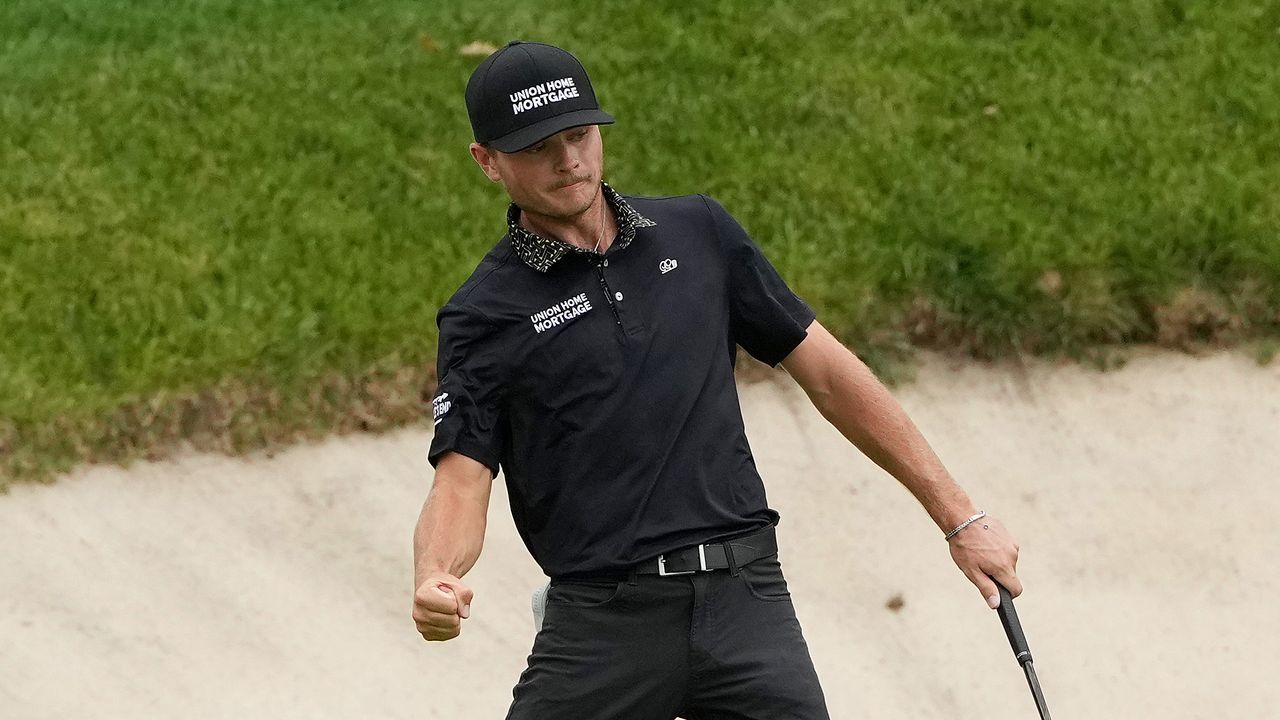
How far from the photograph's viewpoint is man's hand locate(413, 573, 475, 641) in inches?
151

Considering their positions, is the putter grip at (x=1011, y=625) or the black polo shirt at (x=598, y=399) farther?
the putter grip at (x=1011, y=625)

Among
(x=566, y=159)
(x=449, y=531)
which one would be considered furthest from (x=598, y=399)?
(x=566, y=159)

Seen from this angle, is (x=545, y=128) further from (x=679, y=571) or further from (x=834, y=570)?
(x=834, y=570)

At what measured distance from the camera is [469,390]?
14.1 ft

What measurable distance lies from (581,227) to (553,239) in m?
0.08

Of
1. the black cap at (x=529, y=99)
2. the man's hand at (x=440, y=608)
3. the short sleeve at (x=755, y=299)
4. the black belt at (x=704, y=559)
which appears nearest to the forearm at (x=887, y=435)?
the short sleeve at (x=755, y=299)

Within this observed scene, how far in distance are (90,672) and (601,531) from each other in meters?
3.54

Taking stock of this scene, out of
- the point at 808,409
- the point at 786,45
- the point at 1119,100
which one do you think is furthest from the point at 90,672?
the point at 1119,100

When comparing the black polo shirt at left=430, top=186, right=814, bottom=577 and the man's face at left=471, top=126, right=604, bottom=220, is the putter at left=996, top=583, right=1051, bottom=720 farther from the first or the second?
the man's face at left=471, top=126, right=604, bottom=220

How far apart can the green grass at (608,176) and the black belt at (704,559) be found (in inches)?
145

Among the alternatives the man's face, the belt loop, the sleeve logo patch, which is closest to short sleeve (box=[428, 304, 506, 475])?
the sleeve logo patch

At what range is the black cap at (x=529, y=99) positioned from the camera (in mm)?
4285

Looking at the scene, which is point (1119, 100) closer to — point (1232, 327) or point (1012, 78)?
point (1012, 78)

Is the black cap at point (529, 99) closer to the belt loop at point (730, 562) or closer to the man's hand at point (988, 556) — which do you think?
the belt loop at point (730, 562)
